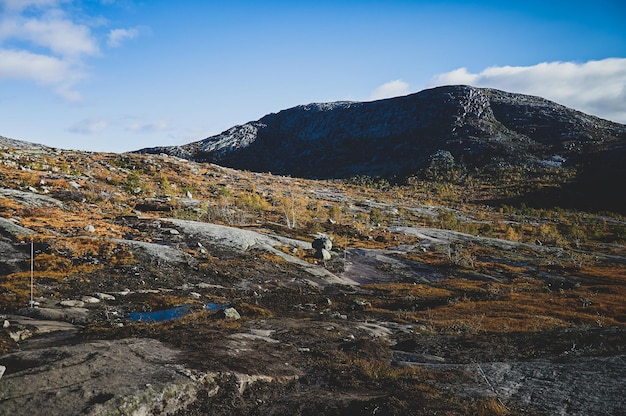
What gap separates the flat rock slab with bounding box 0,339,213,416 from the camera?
9.88 meters

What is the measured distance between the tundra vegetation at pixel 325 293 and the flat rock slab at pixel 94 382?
82 centimetres

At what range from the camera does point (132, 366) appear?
1224cm

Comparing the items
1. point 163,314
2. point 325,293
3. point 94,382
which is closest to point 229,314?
point 163,314

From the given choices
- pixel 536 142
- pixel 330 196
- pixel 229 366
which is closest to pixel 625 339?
pixel 229 366

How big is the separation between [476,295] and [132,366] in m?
33.3

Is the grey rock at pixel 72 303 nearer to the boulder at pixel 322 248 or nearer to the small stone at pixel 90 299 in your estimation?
the small stone at pixel 90 299

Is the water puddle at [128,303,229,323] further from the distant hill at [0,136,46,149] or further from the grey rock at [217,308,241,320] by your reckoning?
the distant hill at [0,136,46,149]

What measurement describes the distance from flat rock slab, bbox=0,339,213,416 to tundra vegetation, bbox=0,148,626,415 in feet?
2.70

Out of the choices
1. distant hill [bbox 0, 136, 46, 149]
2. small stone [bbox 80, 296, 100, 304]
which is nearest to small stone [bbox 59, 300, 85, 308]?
small stone [bbox 80, 296, 100, 304]

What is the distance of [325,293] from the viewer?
3462 cm

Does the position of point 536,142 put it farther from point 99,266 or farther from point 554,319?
point 99,266

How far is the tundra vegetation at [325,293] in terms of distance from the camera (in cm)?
1366

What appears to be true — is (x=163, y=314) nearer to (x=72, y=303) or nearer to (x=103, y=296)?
(x=103, y=296)

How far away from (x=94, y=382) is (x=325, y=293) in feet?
81.9
